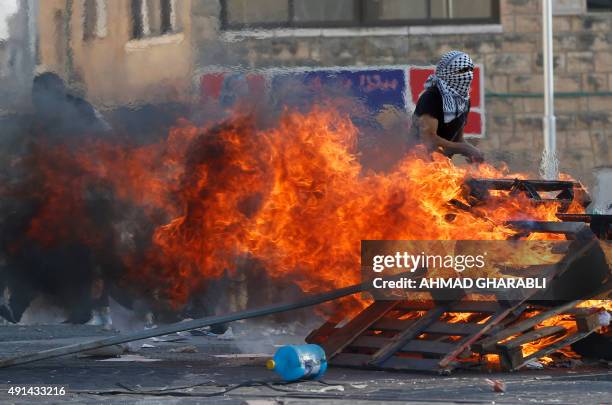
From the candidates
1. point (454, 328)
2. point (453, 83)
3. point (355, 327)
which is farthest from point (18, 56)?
point (454, 328)

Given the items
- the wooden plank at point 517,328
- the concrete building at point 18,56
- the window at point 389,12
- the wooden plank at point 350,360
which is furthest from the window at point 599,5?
the wooden plank at point 350,360

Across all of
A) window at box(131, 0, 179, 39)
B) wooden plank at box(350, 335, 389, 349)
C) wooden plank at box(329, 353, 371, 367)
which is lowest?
wooden plank at box(329, 353, 371, 367)

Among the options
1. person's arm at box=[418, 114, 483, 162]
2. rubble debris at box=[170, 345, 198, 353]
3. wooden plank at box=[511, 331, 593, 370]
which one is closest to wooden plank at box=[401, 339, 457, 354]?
wooden plank at box=[511, 331, 593, 370]

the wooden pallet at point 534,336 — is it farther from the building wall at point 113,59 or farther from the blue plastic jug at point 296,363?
the building wall at point 113,59

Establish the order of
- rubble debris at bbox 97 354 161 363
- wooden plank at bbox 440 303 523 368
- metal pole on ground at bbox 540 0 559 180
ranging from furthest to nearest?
1. metal pole on ground at bbox 540 0 559 180
2. rubble debris at bbox 97 354 161 363
3. wooden plank at bbox 440 303 523 368

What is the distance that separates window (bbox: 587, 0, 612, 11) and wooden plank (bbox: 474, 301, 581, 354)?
10.3 m

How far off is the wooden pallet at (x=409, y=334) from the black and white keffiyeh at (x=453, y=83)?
5.78 ft

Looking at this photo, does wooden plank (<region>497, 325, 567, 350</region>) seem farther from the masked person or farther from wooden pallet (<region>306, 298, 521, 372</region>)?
the masked person

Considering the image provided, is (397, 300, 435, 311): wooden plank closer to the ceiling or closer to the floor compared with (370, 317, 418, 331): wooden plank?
closer to the ceiling

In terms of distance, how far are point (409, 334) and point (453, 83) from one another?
238 centimetres

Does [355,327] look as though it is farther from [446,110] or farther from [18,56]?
[18,56]

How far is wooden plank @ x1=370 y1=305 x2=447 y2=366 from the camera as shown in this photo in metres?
9.40

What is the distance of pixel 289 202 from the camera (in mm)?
10148

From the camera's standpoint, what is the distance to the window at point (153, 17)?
46.9 feet
